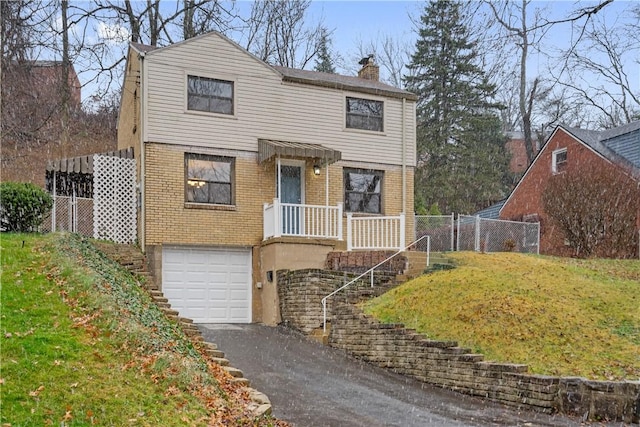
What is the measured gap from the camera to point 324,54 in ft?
123

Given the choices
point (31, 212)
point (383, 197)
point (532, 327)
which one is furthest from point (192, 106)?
point (532, 327)

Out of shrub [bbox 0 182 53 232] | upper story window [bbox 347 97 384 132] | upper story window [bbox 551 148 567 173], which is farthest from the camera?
upper story window [bbox 551 148 567 173]

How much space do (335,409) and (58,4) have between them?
16.5 m

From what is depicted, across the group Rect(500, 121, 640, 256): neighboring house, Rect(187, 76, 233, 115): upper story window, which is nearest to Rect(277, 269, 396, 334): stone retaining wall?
Rect(187, 76, 233, 115): upper story window

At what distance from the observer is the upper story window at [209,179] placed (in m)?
16.5

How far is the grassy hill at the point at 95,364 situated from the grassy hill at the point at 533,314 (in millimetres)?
5010

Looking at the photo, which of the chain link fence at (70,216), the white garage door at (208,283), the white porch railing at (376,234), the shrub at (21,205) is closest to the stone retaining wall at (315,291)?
the white porch railing at (376,234)

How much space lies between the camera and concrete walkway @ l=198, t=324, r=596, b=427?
27.2 ft

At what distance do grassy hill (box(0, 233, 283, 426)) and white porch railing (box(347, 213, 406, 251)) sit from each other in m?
8.46

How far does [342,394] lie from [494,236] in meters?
11.9

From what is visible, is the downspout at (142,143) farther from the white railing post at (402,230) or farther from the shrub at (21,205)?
the white railing post at (402,230)

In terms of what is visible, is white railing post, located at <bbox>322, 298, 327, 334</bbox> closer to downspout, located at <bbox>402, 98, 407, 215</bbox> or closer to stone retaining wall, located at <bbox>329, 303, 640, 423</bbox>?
stone retaining wall, located at <bbox>329, 303, 640, 423</bbox>

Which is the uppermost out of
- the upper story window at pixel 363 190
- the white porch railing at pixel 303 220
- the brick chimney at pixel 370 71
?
the brick chimney at pixel 370 71

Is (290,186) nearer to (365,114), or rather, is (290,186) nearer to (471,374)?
(365,114)
